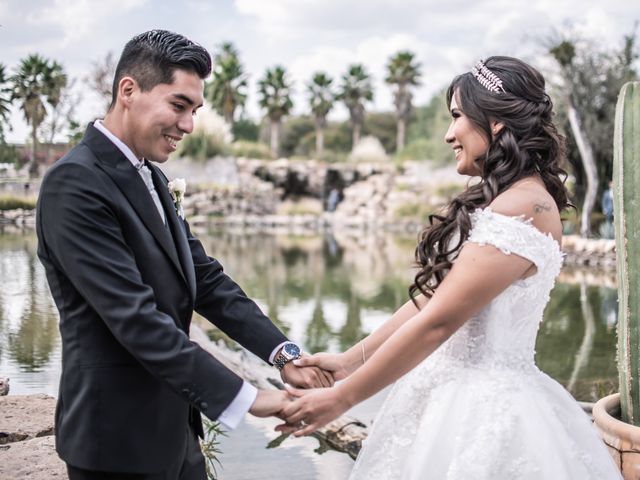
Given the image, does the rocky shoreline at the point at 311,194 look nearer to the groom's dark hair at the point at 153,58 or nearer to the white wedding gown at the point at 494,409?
the white wedding gown at the point at 494,409

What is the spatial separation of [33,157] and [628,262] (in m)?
10.8

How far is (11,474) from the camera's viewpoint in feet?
10.6

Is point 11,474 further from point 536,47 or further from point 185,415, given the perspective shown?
point 536,47

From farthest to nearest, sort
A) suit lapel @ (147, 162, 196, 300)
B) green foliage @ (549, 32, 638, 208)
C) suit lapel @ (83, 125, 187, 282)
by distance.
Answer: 1. green foliage @ (549, 32, 638, 208)
2. suit lapel @ (147, 162, 196, 300)
3. suit lapel @ (83, 125, 187, 282)

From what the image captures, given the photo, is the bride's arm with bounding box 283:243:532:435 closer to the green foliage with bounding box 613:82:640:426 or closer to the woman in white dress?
the woman in white dress

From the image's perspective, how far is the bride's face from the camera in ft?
7.75

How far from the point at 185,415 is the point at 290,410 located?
332mm

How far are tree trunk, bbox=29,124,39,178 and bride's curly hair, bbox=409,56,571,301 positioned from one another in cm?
923

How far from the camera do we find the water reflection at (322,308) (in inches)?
289

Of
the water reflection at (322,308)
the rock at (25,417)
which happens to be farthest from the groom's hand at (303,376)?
the water reflection at (322,308)

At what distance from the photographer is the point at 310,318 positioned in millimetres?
10047

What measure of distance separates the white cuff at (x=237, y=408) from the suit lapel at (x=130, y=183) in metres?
0.37

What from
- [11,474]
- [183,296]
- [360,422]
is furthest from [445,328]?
[360,422]

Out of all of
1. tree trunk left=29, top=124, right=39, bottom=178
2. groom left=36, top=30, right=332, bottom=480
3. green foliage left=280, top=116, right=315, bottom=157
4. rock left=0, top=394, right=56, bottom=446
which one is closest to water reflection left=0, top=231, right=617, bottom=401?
tree trunk left=29, top=124, right=39, bottom=178
